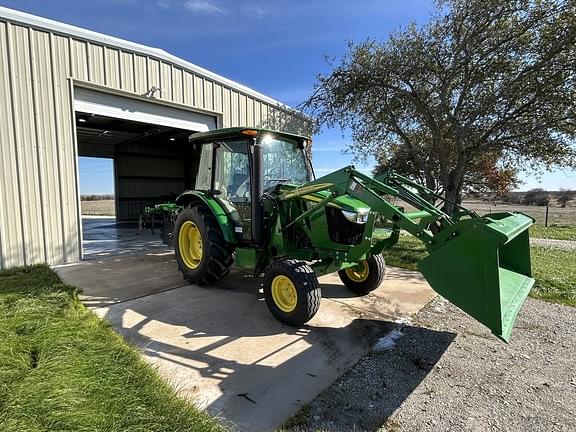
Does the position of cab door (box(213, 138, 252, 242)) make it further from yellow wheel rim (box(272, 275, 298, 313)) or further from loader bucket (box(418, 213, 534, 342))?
loader bucket (box(418, 213, 534, 342))

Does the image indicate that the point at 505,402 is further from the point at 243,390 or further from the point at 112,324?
the point at 112,324

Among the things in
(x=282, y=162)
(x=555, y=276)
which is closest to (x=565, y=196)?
(x=555, y=276)

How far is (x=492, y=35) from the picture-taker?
20.5 feet

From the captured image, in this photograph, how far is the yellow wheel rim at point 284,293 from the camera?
132 inches

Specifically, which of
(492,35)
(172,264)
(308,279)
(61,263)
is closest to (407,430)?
(308,279)

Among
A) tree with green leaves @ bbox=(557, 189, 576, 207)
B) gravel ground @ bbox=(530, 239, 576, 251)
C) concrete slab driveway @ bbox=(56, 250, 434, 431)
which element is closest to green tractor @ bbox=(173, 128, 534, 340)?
concrete slab driveway @ bbox=(56, 250, 434, 431)

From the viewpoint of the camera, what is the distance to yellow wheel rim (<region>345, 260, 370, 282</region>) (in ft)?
14.3

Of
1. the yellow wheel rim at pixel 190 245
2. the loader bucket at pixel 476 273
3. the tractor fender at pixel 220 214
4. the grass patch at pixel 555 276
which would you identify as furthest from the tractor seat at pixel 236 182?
the grass patch at pixel 555 276

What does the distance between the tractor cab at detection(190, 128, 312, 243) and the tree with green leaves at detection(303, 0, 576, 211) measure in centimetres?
391

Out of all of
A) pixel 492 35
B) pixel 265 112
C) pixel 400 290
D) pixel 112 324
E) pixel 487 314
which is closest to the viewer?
pixel 487 314

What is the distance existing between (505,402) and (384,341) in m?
1.03

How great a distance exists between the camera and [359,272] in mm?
4434

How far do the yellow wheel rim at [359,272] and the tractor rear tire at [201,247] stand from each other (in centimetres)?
161

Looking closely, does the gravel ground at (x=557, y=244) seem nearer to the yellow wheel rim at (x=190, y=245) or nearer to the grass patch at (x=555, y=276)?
the grass patch at (x=555, y=276)
